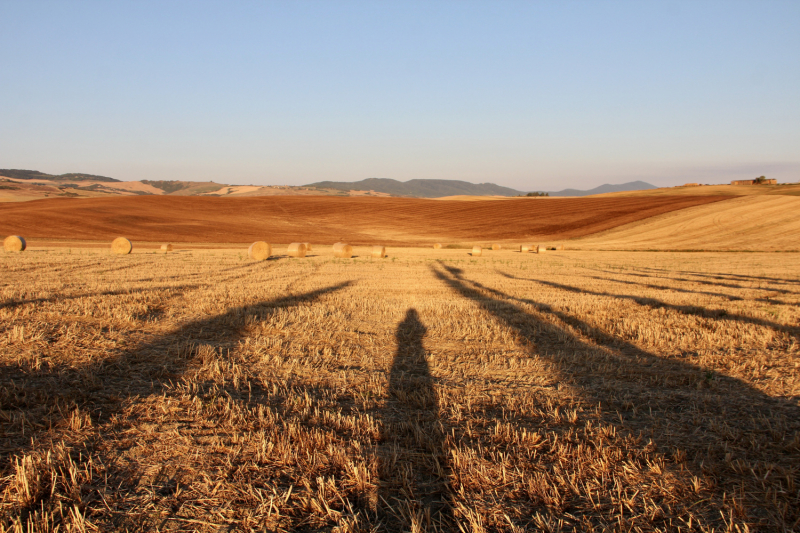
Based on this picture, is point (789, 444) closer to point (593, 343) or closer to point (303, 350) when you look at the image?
point (593, 343)

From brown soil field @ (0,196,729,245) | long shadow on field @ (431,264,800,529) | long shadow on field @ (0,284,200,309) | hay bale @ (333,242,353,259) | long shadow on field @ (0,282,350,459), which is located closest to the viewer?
long shadow on field @ (431,264,800,529)

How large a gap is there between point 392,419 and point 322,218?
2360 inches

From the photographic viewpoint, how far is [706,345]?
274 inches

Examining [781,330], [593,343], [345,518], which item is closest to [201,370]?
[345,518]

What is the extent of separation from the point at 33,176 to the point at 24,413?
190 meters

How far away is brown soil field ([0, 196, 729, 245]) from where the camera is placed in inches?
1848

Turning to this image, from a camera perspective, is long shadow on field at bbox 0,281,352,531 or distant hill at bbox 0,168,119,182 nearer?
long shadow on field at bbox 0,281,352,531

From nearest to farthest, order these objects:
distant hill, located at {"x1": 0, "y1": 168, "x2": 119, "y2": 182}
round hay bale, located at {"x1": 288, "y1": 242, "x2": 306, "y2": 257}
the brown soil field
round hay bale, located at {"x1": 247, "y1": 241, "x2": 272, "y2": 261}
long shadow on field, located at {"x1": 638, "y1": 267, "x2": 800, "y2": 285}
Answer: long shadow on field, located at {"x1": 638, "y1": 267, "x2": 800, "y2": 285}
round hay bale, located at {"x1": 247, "y1": 241, "x2": 272, "y2": 261}
round hay bale, located at {"x1": 288, "y1": 242, "x2": 306, "y2": 257}
the brown soil field
distant hill, located at {"x1": 0, "y1": 168, "x2": 119, "y2": 182}

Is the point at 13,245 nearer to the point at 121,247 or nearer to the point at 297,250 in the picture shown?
the point at 121,247

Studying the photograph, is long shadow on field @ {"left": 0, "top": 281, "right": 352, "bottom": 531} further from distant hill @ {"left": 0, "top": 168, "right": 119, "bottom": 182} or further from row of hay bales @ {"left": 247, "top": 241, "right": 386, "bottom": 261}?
distant hill @ {"left": 0, "top": 168, "right": 119, "bottom": 182}

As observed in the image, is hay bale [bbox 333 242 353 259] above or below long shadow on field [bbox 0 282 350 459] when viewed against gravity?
below

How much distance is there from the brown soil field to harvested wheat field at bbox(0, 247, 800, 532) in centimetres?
3780

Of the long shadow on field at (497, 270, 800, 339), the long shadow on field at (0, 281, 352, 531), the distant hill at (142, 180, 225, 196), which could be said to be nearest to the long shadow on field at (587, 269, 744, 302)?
the long shadow on field at (497, 270, 800, 339)

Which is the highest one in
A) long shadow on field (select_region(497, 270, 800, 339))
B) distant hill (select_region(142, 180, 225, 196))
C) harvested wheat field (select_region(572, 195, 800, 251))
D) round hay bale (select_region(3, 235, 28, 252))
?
distant hill (select_region(142, 180, 225, 196))
